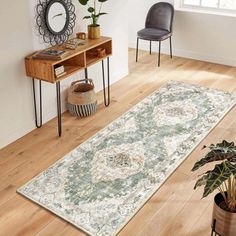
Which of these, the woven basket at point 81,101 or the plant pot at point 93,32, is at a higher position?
the plant pot at point 93,32

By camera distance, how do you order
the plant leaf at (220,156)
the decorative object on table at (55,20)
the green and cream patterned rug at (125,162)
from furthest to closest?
the decorative object on table at (55,20), the green and cream patterned rug at (125,162), the plant leaf at (220,156)

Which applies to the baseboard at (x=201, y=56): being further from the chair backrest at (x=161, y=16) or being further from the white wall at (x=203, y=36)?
the chair backrest at (x=161, y=16)

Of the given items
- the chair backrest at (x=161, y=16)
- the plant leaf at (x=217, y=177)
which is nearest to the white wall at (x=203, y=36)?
the chair backrest at (x=161, y=16)

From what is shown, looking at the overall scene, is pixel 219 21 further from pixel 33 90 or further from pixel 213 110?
pixel 33 90

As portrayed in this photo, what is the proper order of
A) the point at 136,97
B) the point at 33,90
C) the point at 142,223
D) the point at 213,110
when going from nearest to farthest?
the point at 142,223, the point at 33,90, the point at 213,110, the point at 136,97

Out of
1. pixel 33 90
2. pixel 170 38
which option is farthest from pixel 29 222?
pixel 170 38

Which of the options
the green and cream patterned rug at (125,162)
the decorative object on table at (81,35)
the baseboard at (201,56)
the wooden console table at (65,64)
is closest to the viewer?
the green and cream patterned rug at (125,162)

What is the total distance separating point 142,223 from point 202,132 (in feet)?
4.53

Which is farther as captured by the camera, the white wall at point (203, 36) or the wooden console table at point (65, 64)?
the white wall at point (203, 36)

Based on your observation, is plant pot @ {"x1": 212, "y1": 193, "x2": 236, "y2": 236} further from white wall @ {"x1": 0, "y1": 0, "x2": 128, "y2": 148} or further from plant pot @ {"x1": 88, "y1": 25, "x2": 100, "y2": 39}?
plant pot @ {"x1": 88, "y1": 25, "x2": 100, "y2": 39}

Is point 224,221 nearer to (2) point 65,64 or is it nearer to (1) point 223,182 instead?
(1) point 223,182

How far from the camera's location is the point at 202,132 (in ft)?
12.1

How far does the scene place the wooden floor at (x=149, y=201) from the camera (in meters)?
Result: 2.60

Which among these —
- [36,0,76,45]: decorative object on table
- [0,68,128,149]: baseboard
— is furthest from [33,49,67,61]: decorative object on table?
[0,68,128,149]: baseboard
